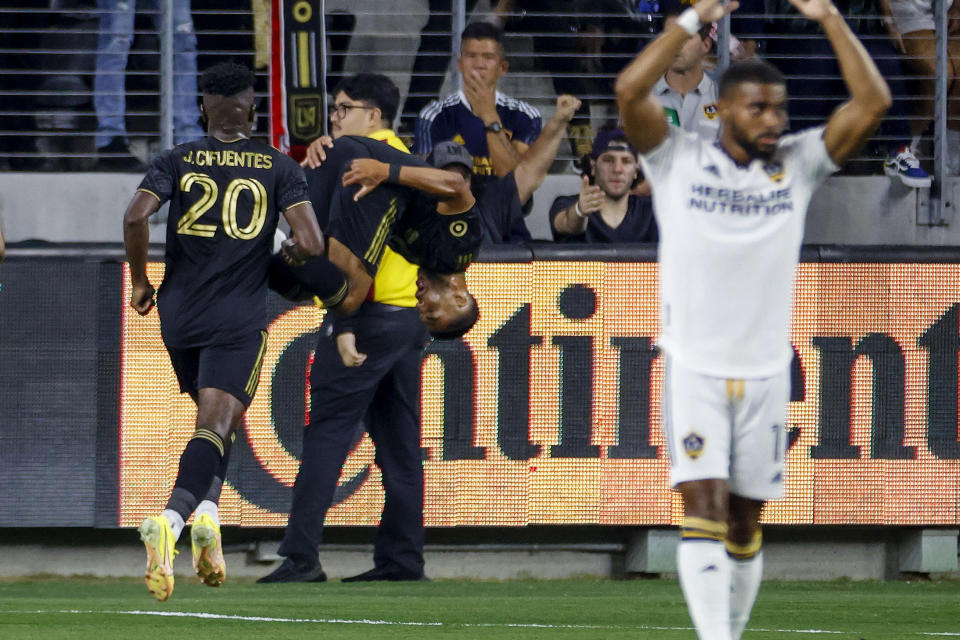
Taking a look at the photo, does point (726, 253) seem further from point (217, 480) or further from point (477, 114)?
point (477, 114)

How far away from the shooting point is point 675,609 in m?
8.62

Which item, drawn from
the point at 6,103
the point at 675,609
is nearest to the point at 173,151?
the point at 675,609

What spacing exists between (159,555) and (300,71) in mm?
4650

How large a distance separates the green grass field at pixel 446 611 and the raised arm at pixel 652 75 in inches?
89.3

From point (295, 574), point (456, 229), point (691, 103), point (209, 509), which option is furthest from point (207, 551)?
point (691, 103)

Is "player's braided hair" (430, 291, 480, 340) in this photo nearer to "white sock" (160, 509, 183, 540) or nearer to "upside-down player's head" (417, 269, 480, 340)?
"upside-down player's head" (417, 269, 480, 340)

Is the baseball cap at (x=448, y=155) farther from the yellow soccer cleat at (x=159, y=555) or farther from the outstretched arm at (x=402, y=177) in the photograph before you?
the yellow soccer cleat at (x=159, y=555)

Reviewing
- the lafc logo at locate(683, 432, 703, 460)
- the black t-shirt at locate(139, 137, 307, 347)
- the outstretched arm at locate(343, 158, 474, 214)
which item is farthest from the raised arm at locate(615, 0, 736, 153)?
the outstretched arm at locate(343, 158, 474, 214)

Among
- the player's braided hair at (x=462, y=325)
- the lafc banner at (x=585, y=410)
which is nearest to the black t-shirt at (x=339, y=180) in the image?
the player's braided hair at (x=462, y=325)

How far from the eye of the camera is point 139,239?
799 centimetres

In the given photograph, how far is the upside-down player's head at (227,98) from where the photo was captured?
8.21 m

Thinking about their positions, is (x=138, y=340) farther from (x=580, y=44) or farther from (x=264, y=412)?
(x=580, y=44)

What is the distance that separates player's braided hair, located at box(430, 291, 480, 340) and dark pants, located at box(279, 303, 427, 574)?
267 millimetres

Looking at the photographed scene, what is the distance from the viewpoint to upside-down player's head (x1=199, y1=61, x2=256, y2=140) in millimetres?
8211
